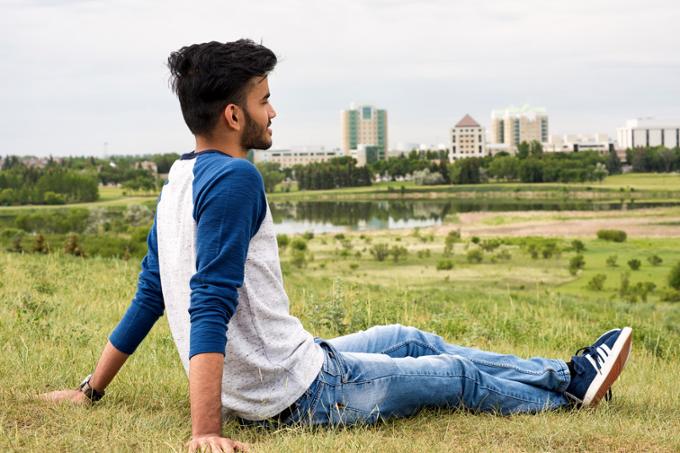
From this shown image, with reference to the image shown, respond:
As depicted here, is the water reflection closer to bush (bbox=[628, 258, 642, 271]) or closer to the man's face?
bush (bbox=[628, 258, 642, 271])

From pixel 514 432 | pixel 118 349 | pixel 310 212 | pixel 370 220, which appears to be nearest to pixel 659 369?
pixel 514 432

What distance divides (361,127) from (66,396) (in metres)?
185

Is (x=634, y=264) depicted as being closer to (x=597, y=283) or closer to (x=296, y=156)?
(x=597, y=283)

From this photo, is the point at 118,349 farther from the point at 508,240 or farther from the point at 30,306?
the point at 508,240

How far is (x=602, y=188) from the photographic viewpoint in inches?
3632

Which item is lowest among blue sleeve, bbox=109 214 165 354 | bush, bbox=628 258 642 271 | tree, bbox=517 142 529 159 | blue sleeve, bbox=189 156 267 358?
bush, bbox=628 258 642 271

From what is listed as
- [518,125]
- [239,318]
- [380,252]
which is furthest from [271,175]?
[239,318]

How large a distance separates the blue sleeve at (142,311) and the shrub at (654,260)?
4143cm

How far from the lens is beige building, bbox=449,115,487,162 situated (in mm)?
167000

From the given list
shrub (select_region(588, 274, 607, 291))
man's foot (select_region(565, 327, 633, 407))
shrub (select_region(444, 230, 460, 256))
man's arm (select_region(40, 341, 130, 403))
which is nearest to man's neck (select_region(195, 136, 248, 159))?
man's arm (select_region(40, 341, 130, 403))

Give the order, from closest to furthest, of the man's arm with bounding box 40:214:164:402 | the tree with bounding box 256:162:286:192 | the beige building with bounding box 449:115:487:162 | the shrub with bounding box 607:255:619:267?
1. the man's arm with bounding box 40:214:164:402
2. the shrub with bounding box 607:255:619:267
3. the tree with bounding box 256:162:286:192
4. the beige building with bounding box 449:115:487:162

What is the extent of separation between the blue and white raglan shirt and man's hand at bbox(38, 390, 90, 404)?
54 cm

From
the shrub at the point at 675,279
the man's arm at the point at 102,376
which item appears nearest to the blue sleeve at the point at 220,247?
the man's arm at the point at 102,376

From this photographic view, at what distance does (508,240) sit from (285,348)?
159ft
